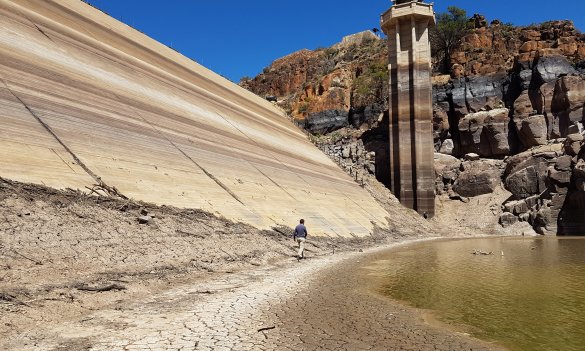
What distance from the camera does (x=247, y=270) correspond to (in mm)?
14070

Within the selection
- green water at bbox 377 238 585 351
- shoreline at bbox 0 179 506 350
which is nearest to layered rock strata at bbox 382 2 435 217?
green water at bbox 377 238 585 351

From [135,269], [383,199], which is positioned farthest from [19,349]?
[383,199]

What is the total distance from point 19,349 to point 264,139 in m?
30.4

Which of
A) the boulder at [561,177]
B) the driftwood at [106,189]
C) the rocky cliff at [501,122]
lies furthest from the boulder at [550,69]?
the driftwood at [106,189]

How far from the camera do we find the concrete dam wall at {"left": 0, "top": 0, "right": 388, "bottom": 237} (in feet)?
48.0

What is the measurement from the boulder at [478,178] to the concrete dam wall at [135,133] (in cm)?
1270

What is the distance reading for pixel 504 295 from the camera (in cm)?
1036

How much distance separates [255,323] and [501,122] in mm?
45327

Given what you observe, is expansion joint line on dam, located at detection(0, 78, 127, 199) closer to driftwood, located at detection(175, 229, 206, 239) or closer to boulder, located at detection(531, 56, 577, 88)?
driftwood, located at detection(175, 229, 206, 239)

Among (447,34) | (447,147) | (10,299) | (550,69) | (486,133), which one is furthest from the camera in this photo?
(447,34)

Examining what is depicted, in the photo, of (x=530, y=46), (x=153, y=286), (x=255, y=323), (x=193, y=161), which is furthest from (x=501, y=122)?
(x=255, y=323)

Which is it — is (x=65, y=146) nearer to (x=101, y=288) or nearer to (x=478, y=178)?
(x=101, y=288)

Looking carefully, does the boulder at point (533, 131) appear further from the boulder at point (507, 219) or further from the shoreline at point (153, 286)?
the shoreline at point (153, 286)

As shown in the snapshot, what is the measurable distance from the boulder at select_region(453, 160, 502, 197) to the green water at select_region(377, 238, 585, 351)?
27.5 meters
